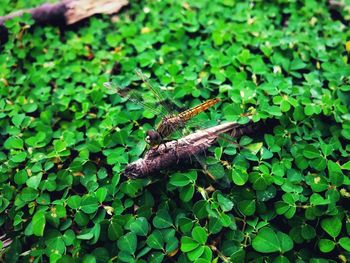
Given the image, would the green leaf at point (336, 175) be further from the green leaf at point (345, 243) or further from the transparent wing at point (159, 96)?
the transparent wing at point (159, 96)

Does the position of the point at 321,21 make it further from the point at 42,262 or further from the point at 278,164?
the point at 42,262

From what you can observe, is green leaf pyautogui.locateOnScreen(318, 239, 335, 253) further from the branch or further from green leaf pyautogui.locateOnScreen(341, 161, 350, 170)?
the branch

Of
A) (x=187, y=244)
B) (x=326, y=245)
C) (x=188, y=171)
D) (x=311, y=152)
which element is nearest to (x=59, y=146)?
(x=188, y=171)

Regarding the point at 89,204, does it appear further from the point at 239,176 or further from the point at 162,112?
the point at 239,176

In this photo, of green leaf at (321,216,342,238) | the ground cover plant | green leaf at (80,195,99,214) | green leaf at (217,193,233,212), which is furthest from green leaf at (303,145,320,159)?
green leaf at (80,195,99,214)

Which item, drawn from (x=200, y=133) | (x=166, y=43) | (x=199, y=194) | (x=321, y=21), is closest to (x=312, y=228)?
(x=199, y=194)
